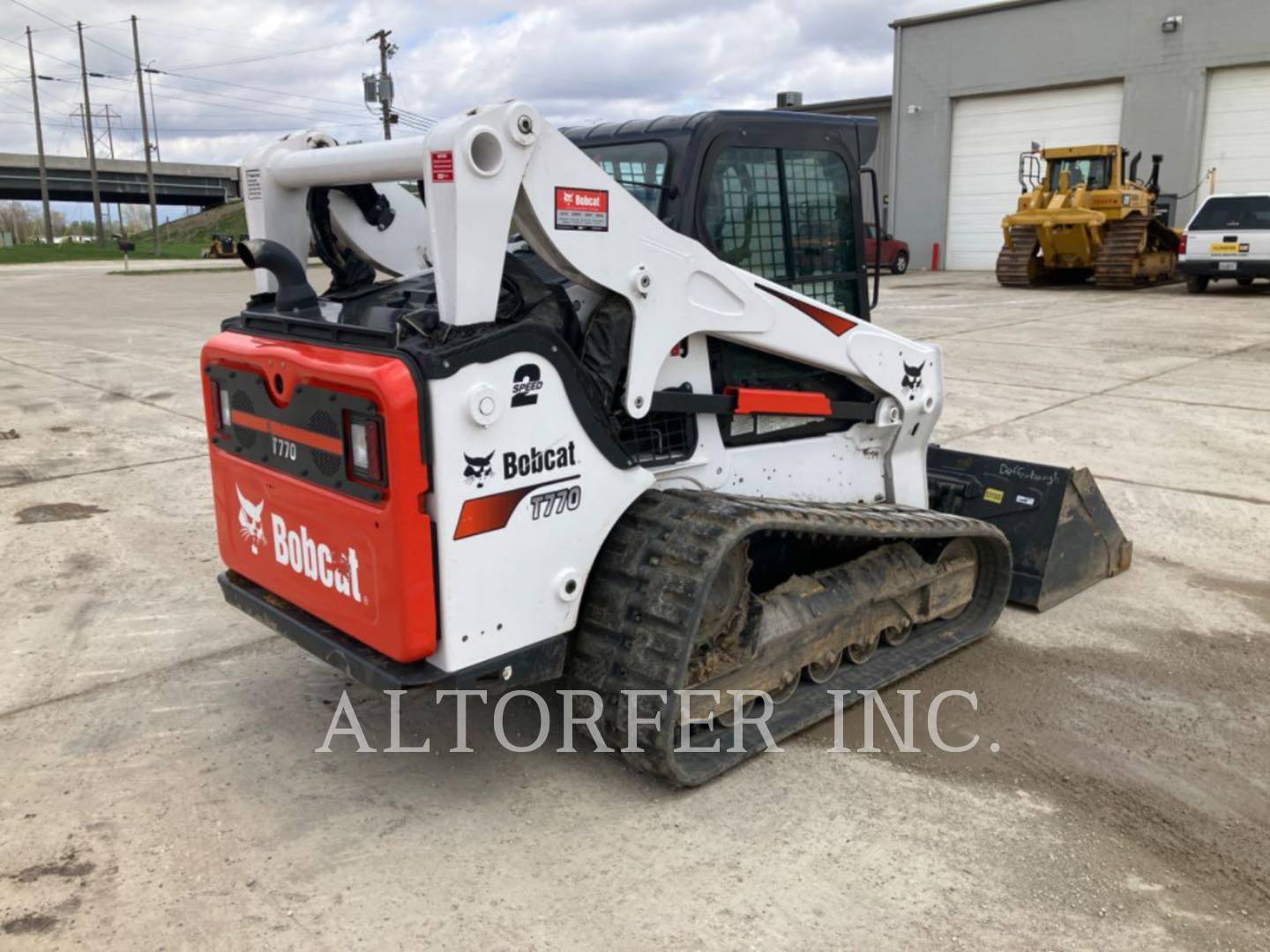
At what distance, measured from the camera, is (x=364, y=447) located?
3076mm

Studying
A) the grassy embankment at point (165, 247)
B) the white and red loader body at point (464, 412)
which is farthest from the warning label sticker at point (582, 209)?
the grassy embankment at point (165, 247)

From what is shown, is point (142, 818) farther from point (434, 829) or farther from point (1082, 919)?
point (1082, 919)

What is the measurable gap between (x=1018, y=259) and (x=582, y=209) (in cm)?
2217

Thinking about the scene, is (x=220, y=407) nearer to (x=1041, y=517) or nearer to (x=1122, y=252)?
(x=1041, y=517)

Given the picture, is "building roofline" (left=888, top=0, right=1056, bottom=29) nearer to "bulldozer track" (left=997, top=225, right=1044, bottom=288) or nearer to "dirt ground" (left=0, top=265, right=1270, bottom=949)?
"bulldozer track" (left=997, top=225, right=1044, bottom=288)

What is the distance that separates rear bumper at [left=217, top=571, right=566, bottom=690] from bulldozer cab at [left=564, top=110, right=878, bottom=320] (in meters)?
1.59

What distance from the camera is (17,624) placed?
5016 millimetres

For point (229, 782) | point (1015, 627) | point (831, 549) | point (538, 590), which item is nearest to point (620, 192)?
point (538, 590)

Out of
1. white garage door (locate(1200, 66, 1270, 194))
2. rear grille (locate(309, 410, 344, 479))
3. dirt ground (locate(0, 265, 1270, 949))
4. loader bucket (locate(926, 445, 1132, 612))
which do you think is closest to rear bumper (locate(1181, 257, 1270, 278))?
white garage door (locate(1200, 66, 1270, 194))

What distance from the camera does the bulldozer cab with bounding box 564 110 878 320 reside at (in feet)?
12.6

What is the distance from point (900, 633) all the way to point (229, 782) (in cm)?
272

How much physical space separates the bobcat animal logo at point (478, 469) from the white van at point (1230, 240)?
20.4 metres

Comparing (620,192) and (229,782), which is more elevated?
(620,192)

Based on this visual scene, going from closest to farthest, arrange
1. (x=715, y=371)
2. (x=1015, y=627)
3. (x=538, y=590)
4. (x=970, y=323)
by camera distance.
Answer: (x=538, y=590)
(x=715, y=371)
(x=1015, y=627)
(x=970, y=323)
